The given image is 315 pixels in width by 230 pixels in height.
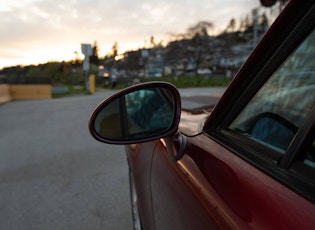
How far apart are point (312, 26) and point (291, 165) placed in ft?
1.34

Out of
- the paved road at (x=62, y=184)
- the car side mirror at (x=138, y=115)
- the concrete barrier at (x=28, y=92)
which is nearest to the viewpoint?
the car side mirror at (x=138, y=115)

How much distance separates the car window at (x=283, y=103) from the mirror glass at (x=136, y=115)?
1.73 feet

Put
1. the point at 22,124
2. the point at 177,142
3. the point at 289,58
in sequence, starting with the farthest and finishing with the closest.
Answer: the point at 22,124 → the point at 177,142 → the point at 289,58

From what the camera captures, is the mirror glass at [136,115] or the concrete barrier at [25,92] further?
the concrete barrier at [25,92]

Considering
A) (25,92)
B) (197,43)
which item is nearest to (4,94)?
(25,92)

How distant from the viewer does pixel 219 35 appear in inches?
1490

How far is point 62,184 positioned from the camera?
4738 mm

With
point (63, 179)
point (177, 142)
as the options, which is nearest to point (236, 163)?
point (177, 142)

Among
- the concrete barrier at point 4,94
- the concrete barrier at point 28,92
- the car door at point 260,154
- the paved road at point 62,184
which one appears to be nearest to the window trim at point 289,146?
the car door at point 260,154

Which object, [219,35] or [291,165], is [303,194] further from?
[219,35]

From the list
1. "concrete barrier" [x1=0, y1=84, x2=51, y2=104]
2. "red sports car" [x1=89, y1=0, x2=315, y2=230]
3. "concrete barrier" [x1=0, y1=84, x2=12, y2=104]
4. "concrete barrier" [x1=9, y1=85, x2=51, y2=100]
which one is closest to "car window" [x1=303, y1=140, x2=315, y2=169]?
"red sports car" [x1=89, y1=0, x2=315, y2=230]

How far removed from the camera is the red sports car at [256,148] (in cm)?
95

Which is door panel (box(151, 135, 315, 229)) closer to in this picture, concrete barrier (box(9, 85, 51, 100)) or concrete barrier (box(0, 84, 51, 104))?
concrete barrier (box(0, 84, 51, 104))

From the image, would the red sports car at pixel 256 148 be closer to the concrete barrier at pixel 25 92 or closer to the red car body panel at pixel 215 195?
the red car body panel at pixel 215 195
